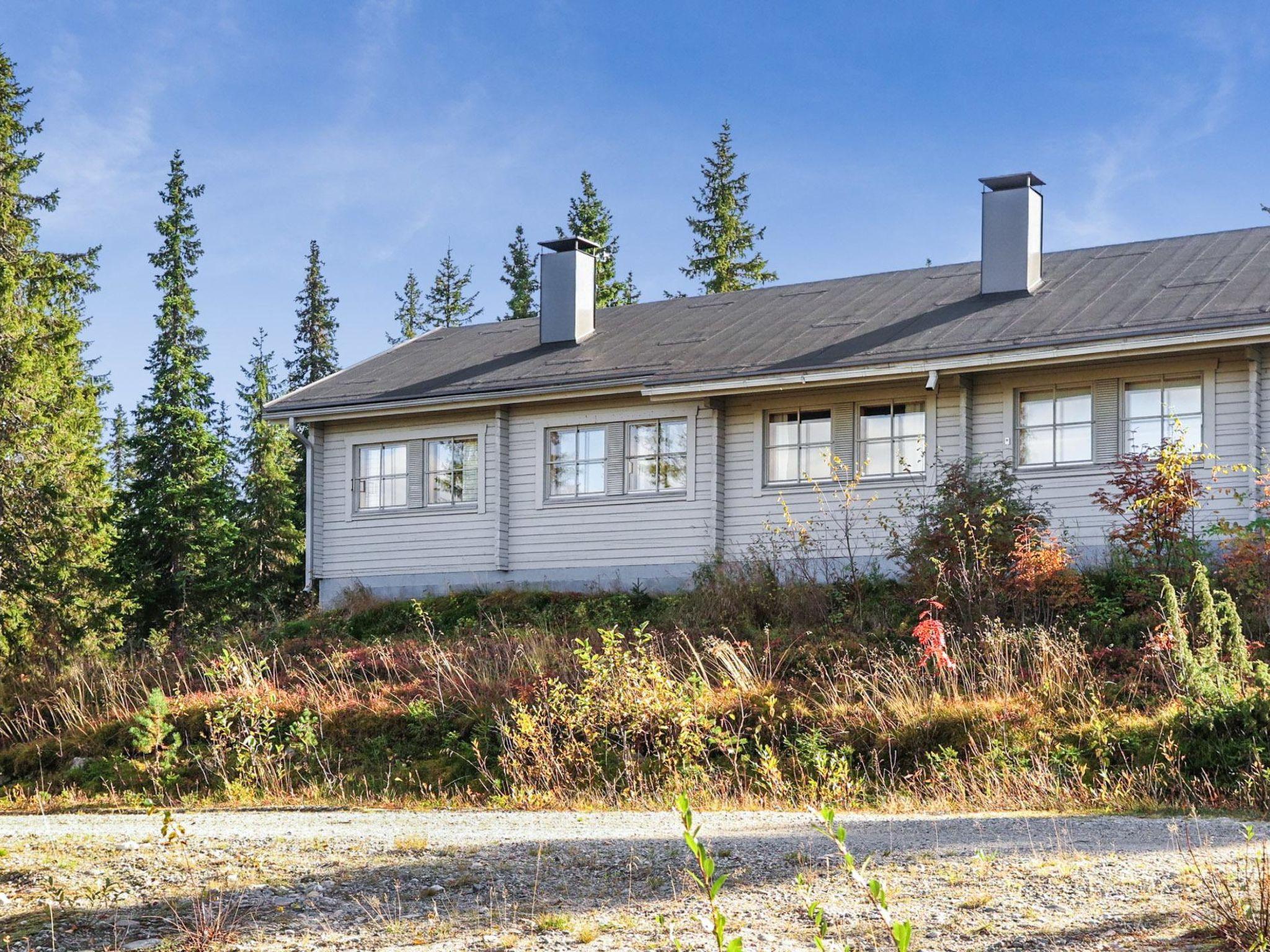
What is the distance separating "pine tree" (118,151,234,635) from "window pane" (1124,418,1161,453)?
22.3 meters

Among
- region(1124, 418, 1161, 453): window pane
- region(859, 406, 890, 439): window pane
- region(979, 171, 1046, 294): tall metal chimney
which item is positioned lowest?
region(1124, 418, 1161, 453): window pane

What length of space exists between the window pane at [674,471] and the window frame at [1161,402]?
6243 millimetres

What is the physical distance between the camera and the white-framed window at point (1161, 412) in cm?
1845

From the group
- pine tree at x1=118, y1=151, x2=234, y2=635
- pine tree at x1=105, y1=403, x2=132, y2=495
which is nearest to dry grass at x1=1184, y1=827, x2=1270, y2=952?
pine tree at x1=118, y1=151, x2=234, y2=635

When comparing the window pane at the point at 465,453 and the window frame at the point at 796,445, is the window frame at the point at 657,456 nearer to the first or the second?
the window frame at the point at 796,445

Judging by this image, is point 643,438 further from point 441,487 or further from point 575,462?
point 441,487

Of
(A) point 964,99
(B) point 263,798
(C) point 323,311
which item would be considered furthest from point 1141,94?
(C) point 323,311

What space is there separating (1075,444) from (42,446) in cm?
1770

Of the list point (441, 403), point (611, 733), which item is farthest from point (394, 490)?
point (611, 733)

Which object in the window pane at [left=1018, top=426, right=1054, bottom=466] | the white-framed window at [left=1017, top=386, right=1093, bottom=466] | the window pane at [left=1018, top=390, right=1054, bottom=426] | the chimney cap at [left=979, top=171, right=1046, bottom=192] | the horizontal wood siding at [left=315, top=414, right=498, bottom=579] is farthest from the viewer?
the horizontal wood siding at [left=315, top=414, right=498, bottom=579]

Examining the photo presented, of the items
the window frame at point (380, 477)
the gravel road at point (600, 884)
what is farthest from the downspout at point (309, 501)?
the gravel road at point (600, 884)

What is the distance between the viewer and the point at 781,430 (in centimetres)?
2138

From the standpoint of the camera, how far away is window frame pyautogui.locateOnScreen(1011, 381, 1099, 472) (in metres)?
19.1

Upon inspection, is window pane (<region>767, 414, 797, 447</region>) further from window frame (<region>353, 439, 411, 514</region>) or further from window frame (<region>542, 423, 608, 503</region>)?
window frame (<region>353, 439, 411, 514</region>)
